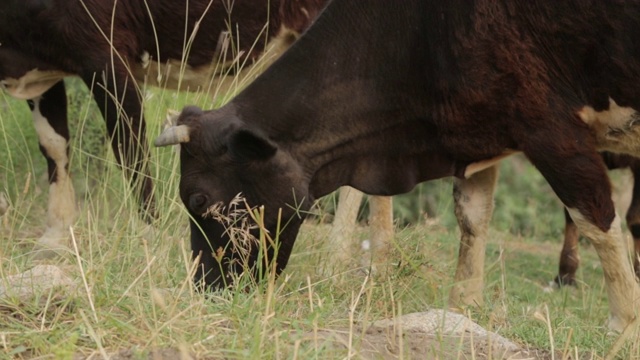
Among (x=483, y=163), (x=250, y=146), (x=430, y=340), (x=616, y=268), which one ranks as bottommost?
(x=616, y=268)

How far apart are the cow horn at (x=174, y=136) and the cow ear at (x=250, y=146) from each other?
0.23m

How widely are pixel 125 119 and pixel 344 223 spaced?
58.2 inches

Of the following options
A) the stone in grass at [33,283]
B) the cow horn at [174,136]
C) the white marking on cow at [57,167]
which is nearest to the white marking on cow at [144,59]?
the white marking on cow at [57,167]

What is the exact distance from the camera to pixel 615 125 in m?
5.59

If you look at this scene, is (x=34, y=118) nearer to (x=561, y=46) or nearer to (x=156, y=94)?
(x=156, y=94)

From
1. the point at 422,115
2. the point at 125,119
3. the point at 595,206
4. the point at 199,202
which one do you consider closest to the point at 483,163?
the point at 422,115

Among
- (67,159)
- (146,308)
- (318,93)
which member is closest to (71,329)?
(146,308)

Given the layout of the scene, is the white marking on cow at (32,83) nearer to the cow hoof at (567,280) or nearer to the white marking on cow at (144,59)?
the white marking on cow at (144,59)

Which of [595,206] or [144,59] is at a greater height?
[144,59]

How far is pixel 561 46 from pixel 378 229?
224cm

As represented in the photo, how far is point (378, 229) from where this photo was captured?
291 inches

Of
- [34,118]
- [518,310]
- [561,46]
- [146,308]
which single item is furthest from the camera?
[34,118]

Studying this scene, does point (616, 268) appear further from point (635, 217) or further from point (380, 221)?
point (635, 217)

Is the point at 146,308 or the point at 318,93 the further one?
the point at 318,93
